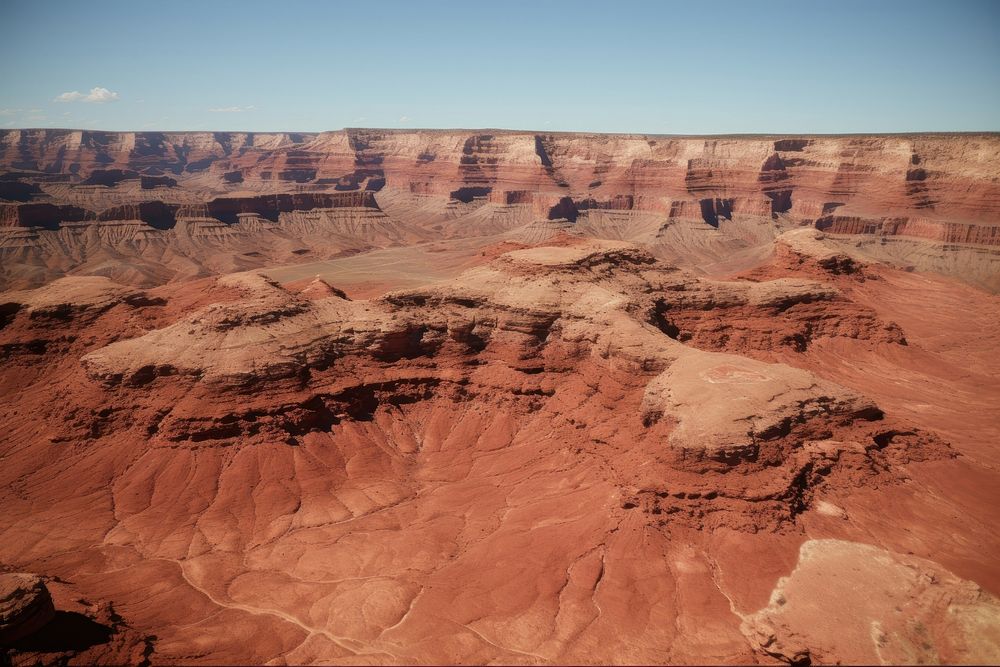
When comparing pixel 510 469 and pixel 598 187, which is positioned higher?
pixel 598 187

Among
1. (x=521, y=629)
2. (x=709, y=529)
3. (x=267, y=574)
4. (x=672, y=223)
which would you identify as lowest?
(x=267, y=574)

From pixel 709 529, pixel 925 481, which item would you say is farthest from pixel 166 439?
pixel 925 481

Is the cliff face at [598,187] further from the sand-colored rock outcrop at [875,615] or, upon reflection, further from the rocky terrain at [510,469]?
the sand-colored rock outcrop at [875,615]

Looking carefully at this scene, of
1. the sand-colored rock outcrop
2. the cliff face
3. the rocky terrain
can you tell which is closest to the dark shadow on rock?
the rocky terrain

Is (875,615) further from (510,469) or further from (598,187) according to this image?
(598,187)

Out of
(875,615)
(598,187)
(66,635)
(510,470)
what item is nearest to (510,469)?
(510,470)

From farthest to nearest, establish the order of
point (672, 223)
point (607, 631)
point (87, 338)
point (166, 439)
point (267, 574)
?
point (672, 223) < point (87, 338) < point (166, 439) < point (267, 574) < point (607, 631)

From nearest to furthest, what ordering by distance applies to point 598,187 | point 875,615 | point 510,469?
point 875,615, point 510,469, point 598,187

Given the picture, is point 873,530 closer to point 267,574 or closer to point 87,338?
point 267,574
